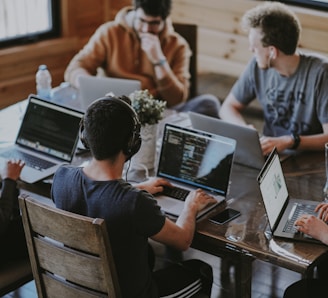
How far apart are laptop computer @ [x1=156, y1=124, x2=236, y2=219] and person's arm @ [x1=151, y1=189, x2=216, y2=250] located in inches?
1.9

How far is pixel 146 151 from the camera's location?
2875mm

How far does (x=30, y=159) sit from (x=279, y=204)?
110 centimetres

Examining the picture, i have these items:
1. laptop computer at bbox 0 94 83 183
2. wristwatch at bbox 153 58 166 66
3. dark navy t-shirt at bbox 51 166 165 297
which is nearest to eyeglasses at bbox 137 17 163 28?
wristwatch at bbox 153 58 166 66

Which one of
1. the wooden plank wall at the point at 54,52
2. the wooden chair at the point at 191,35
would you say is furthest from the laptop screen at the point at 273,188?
the wooden plank wall at the point at 54,52

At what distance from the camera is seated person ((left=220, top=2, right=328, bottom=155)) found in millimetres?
3164

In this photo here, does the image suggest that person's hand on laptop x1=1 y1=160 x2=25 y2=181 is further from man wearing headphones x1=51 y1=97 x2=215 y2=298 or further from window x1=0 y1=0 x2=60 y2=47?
window x1=0 y1=0 x2=60 y2=47

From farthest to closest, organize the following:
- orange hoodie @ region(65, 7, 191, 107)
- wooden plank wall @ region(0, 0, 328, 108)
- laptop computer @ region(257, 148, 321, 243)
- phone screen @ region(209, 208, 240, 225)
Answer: wooden plank wall @ region(0, 0, 328, 108) < orange hoodie @ region(65, 7, 191, 107) < phone screen @ region(209, 208, 240, 225) < laptop computer @ region(257, 148, 321, 243)

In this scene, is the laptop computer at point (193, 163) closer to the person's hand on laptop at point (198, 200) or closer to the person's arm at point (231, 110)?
the person's hand on laptop at point (198, 200)

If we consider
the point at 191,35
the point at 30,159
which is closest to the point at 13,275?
the point at 30,159

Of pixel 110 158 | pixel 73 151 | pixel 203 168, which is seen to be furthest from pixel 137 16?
pixel 110 158

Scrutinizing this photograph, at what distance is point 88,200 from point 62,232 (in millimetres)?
127

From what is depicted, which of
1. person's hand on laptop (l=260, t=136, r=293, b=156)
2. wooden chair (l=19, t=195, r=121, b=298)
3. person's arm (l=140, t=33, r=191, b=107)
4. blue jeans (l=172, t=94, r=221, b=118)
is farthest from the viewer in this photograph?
blue jeans (l=172, t=94, r=221, b=118)

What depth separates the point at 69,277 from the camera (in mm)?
2217

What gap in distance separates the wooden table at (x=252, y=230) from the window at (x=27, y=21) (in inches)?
88.6
